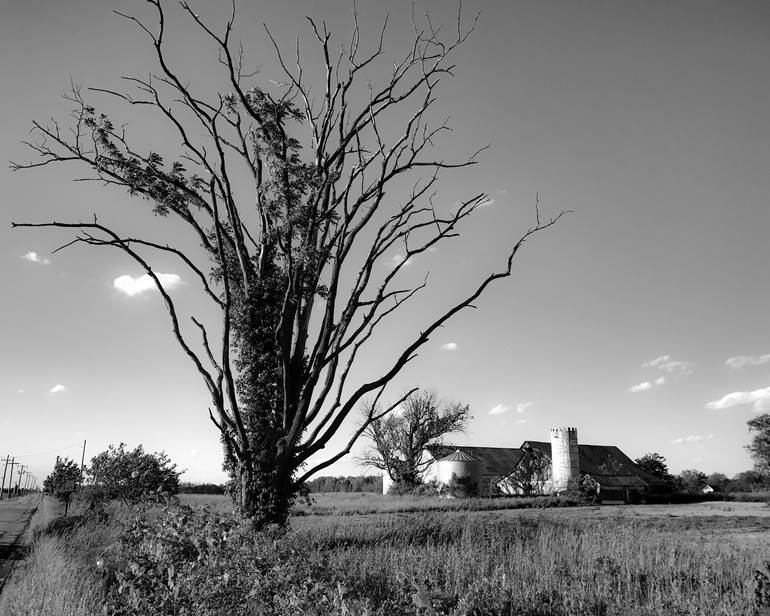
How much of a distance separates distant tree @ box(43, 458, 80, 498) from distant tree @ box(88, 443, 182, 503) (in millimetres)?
12231

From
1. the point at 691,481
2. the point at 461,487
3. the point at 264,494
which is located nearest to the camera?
the point at 264,494

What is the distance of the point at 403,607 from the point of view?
4258 mm

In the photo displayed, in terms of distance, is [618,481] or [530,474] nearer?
[530,474]

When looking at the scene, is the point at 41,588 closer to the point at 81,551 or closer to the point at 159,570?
the point at 159,570

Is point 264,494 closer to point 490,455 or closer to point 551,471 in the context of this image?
point 551,471

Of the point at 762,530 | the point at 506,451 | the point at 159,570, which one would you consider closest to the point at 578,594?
the point at 159,570

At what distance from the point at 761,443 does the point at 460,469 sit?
3577 cm

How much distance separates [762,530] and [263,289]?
24008 millimetres

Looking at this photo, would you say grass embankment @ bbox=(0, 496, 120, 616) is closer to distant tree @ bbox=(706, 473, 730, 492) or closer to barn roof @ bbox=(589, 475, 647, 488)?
barn roof @ bbox=(589, 475, 647, 488)

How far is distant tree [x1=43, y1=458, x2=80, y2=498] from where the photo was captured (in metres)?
36.2

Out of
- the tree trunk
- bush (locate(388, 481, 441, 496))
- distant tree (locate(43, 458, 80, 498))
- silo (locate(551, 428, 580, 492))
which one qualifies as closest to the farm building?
silo (locate(551, 428, 580, 492))

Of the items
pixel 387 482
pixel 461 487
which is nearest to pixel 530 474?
→ pixel 461 487

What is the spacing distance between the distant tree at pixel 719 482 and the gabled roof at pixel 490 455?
2911 centimetres

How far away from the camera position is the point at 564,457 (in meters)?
53.7
